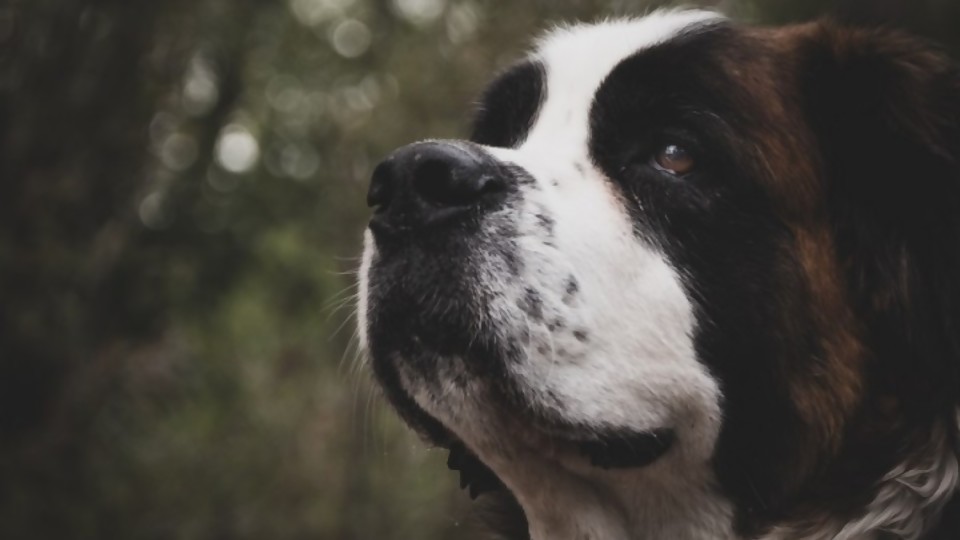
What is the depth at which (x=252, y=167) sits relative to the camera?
1052 cm

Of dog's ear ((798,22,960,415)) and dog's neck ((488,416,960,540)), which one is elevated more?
dog's ear ((798,22,960,415))

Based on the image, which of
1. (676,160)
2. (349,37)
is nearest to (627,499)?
(676,160)

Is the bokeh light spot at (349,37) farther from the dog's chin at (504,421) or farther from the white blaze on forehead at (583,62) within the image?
the dog's chin at (504,421)

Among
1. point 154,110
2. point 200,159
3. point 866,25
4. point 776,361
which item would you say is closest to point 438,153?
point 776,361

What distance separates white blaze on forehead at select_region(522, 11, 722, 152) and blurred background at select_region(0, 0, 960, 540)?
0.74 meters

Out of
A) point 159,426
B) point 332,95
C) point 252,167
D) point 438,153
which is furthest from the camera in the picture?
point 332,95

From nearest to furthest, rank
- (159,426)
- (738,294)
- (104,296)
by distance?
1. (738,294)
2. (104,296)
3. (159,426)

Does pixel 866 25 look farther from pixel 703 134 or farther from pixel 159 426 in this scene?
pixel 159 426

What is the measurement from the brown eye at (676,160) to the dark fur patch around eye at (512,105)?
490mm

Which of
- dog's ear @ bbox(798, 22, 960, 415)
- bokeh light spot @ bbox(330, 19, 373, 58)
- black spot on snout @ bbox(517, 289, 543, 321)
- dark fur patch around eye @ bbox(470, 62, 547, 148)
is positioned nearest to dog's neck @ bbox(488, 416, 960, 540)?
dog's ear @ bbox(798, 22, 960, 415)

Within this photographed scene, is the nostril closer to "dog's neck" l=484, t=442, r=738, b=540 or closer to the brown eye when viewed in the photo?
the brown eye

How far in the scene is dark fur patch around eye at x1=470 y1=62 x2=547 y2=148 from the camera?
3156mm

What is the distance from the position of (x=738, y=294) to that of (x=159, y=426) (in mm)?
6929

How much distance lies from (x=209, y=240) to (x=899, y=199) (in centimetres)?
627
